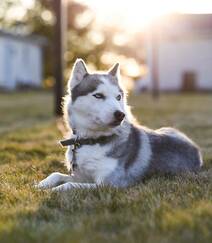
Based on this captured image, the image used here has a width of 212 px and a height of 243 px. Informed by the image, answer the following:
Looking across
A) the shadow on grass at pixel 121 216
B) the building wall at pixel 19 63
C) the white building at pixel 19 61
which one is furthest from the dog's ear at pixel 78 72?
→ the building wall at pixel 19 63

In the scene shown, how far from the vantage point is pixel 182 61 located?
48875 millimetres

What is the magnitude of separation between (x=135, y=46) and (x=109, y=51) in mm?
2866

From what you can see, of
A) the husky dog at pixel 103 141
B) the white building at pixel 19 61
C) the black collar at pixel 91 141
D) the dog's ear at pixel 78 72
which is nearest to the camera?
the husky dog at pixel 103 141

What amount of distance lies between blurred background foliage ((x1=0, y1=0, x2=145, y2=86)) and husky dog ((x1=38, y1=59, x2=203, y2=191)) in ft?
140

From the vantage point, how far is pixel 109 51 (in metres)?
51.7

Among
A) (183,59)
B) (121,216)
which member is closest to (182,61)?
(183,59)

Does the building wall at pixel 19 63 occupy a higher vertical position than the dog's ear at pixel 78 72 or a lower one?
lower

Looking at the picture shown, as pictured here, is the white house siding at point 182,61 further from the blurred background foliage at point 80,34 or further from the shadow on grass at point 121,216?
the shadow on grass at point 121,216

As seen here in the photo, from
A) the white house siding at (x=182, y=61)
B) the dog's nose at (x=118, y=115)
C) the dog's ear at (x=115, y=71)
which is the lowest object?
the white house siding at (x=182, y=61)

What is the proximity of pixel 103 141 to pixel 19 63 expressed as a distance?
38.7 meters

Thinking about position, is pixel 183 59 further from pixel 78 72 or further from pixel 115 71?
pixel 78 72

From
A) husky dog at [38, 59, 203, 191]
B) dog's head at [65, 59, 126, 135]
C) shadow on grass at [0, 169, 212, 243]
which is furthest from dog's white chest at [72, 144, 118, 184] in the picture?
shadow on grass at [0, 169, 212, 243]

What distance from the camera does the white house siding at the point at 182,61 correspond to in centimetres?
4853

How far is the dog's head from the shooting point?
17.0 ft
